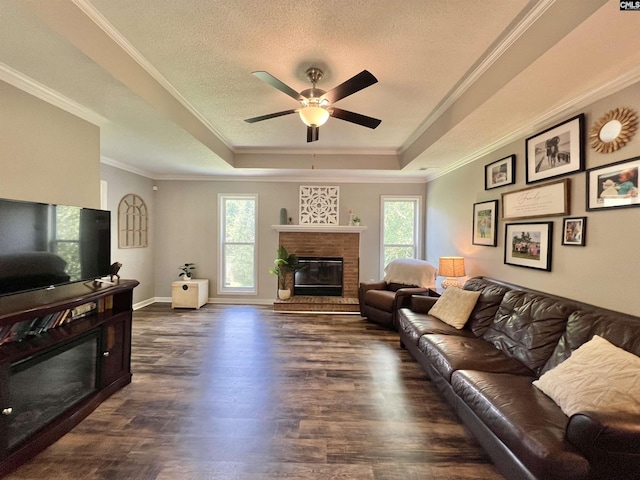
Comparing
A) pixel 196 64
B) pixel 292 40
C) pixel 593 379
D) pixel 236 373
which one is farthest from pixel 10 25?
pixel 593 379


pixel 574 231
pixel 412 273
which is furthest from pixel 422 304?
pixel 574 231

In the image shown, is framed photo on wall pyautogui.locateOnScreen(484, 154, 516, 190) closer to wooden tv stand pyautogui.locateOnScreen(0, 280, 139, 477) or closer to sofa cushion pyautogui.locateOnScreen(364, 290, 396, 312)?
sofa cushion pyautogui.locateOnScreen(364, 290, 396, 312)

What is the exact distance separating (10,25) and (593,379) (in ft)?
12.0

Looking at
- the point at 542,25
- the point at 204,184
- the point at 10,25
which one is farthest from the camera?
the point at 204,184

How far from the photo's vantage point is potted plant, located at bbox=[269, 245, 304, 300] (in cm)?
536

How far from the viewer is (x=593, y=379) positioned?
157cm

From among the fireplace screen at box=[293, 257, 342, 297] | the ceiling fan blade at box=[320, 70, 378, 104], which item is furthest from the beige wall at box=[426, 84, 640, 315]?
the fireplace screen at box=[293, 257, 342, 297]

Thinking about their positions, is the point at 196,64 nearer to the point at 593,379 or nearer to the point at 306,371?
the point at 306,371

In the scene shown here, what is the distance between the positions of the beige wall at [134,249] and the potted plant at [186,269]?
22.3 inches

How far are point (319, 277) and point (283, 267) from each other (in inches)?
30.2

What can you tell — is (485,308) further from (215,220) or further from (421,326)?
(215,220)

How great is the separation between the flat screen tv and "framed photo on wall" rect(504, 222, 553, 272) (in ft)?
13.2

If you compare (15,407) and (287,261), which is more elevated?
(287,261)

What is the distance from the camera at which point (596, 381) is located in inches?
61.2
